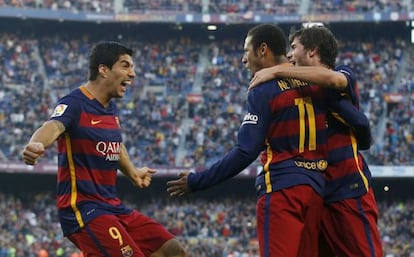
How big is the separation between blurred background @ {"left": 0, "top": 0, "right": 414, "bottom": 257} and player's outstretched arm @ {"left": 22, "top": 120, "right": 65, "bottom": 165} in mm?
18771

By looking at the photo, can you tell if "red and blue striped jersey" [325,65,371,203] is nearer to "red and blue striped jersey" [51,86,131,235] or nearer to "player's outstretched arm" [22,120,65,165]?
"red and blue striped jersey" [51,86,131,235]

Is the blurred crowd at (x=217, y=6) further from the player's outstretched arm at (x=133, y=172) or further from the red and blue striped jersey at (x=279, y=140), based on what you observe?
the red and blue striped jersey at (x=279, y=140)

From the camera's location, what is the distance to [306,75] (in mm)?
6266

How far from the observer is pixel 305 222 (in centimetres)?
640

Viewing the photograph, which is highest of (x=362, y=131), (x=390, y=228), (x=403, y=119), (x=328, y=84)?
(x=328, y=84)

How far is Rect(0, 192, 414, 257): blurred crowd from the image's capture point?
25.9 m

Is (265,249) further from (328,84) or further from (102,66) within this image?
(102,66)

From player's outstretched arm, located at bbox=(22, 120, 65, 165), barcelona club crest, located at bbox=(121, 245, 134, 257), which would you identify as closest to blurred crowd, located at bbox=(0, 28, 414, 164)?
barcelona club crest, located at bbox=(121, 245, 134, 257)

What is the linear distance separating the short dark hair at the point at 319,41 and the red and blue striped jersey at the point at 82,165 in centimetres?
186

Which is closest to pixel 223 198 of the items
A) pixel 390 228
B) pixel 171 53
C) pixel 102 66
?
pixel 390 228

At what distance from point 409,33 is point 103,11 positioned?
43.0ft

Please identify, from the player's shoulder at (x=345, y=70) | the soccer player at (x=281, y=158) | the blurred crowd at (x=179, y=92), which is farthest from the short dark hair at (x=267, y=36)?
the blurred crowd at (x=179, y=92)

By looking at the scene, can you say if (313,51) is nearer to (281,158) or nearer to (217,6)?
(281,158)

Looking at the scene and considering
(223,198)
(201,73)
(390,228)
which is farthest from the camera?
(201,73)
